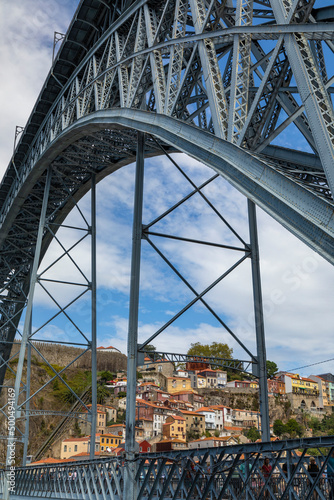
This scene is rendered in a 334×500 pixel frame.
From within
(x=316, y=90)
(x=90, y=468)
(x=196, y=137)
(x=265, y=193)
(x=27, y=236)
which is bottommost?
(x=90, y=468)

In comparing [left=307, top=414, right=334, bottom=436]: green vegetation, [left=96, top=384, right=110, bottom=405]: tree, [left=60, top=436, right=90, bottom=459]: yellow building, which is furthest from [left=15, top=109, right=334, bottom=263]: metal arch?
[left=307, top=414, right=334, bottom=436]: green vegetation

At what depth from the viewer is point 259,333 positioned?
445 inches

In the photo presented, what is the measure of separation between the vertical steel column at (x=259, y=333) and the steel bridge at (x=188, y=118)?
2cm

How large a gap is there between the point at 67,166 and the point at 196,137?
13.3 metres

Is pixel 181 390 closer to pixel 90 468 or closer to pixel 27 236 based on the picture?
pixel 27 236

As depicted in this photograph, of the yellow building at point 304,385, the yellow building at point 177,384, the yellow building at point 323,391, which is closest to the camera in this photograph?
the yellow building at point 177,384

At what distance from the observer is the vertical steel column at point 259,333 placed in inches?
422

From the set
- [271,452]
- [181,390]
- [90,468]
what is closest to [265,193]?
[271,452]

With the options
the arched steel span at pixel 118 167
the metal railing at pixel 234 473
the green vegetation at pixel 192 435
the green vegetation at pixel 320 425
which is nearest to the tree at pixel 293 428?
the green vegetation at pixel 320 425

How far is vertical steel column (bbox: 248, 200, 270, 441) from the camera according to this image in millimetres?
10727

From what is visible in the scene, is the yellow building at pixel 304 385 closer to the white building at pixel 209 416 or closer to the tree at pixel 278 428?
the tree at pixel 278 428

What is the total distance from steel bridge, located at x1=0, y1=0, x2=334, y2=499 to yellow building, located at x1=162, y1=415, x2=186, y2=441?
64533 millimetres

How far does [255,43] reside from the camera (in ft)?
33.7

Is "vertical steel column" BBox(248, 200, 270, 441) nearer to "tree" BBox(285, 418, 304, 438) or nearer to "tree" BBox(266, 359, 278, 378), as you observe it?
"tree" BBox(285, 418, 304, 438)
